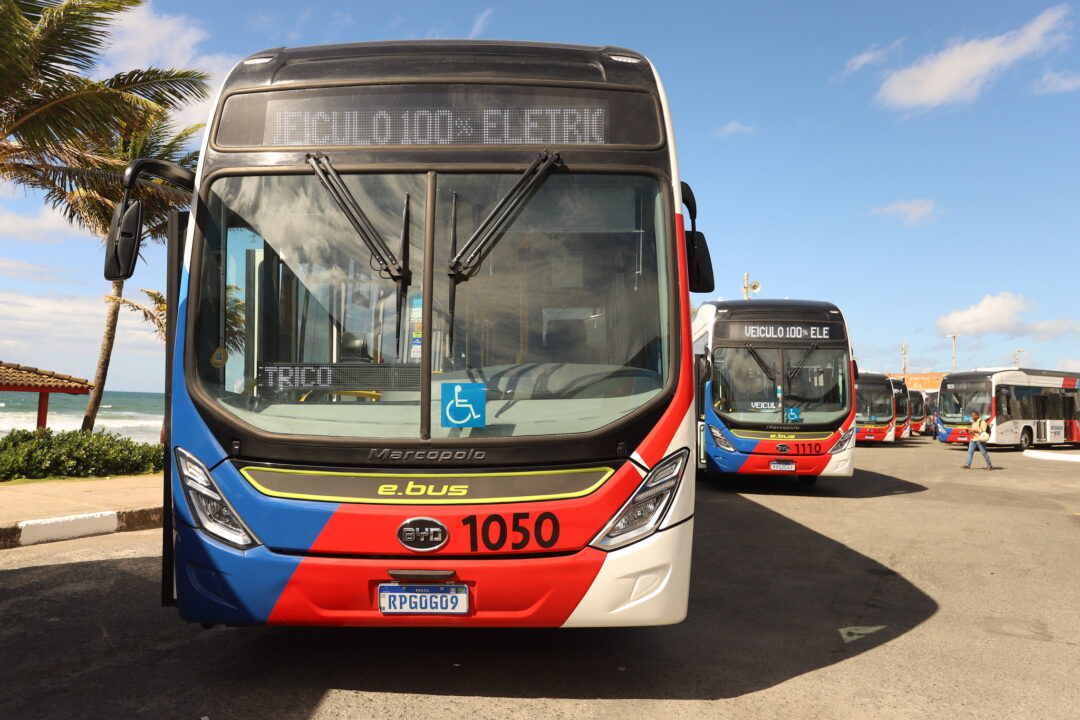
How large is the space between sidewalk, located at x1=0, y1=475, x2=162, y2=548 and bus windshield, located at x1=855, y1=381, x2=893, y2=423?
90.6 feet

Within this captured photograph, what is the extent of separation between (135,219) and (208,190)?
0.39 metres

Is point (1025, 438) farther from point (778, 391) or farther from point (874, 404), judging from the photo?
point (778, 391)

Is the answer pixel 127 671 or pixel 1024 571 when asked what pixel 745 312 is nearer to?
pixel 1024 571

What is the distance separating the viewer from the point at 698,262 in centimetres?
491

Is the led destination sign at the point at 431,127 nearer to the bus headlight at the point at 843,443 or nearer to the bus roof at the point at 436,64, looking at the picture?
the bus roof at the point at 436,64

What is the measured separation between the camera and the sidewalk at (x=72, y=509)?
7953 millimetres

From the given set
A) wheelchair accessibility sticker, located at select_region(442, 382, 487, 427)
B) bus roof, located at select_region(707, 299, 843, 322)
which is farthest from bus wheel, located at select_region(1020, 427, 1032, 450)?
wheelchair accessibility sticker, located at select_region(442, 382, 487, 427)

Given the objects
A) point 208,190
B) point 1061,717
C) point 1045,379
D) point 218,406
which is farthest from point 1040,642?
point 1045,379

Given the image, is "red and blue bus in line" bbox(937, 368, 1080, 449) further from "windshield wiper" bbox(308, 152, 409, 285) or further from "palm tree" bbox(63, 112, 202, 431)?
"windshield wiper" bbox(308, 152, 409, 285)

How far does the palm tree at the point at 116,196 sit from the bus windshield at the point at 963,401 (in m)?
26.7

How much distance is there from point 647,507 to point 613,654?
1185 millimetres

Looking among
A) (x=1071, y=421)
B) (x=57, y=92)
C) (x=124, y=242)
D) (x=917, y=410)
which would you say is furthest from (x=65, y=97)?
(x=917, y=410)

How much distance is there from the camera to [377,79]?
4.55 meters

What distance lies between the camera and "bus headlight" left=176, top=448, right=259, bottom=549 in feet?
12.8
